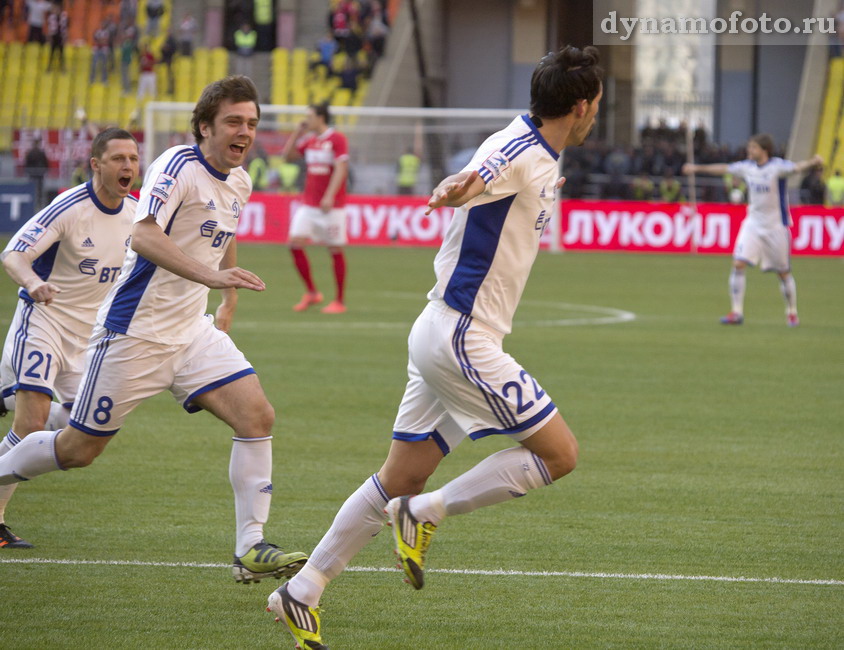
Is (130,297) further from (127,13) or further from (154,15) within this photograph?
(154,15)

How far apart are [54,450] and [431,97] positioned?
34.2m

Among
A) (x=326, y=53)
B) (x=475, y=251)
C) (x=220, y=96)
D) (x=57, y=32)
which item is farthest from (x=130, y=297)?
(x=57, y=32)

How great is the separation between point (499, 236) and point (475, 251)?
10 centimetres

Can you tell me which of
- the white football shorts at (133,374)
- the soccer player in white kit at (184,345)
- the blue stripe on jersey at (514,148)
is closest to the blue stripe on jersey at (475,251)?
the blue stripe on jersey at (514,148)

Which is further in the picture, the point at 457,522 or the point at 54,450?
the point at 457,522

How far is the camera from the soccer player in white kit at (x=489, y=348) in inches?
177

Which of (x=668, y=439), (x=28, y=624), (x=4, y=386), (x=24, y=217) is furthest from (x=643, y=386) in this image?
(x=24, y=217)

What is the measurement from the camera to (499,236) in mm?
4551

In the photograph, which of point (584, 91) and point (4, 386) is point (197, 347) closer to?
point (4, 386)

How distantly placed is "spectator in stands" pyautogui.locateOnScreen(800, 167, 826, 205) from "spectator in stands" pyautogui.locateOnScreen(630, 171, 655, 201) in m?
3.77

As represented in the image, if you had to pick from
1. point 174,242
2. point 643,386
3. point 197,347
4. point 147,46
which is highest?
point 147,46

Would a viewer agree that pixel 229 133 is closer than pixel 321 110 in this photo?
Yes

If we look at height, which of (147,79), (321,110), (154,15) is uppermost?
(154,15)

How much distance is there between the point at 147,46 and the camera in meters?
37.1
